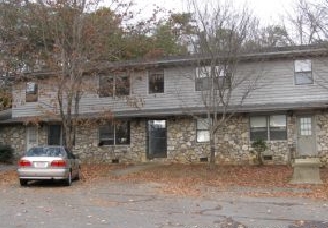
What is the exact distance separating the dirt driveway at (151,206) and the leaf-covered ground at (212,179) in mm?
106

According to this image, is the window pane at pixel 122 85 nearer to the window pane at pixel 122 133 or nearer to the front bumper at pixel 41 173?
the window pane at pixel 122 133

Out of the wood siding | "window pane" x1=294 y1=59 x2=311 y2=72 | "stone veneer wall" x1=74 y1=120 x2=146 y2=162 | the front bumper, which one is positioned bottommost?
the front bumper

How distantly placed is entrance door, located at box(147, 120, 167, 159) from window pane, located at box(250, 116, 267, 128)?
4.88 meters

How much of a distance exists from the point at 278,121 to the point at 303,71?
285 cm

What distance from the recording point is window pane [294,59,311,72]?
A: 2591 centimetres

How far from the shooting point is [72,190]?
17172 mm

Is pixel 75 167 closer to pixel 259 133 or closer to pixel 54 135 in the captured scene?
pixel 259 133

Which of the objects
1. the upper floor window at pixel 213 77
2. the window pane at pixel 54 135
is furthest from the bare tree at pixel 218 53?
the window pane at pixel 54 135

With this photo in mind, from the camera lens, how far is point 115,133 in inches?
1156

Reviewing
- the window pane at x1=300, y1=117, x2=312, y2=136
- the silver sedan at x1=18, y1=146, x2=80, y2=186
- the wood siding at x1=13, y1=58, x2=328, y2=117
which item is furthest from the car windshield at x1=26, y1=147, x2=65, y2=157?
the window pane at x1=300, y1=117, x2=312, y2=136

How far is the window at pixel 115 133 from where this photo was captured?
29047 millimetres

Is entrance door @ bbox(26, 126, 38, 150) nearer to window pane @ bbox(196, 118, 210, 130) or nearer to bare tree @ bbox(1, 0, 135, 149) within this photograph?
bare tree @ bbox(1, 0, 135, 149)

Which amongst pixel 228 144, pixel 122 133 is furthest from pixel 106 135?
pixel 228 144

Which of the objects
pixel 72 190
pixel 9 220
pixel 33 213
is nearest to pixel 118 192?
pixel 72 190
